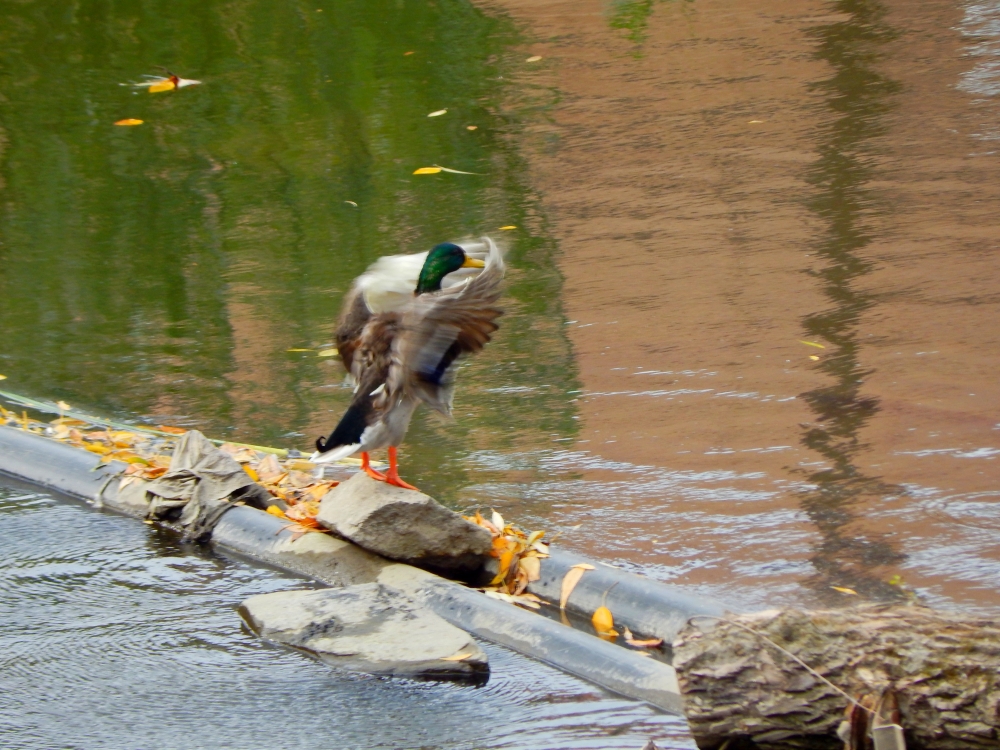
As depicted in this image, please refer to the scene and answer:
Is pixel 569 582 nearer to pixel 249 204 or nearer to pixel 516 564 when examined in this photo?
pixel 516 564

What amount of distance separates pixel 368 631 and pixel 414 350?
0.99 metres

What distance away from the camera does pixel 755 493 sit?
5.03 meters

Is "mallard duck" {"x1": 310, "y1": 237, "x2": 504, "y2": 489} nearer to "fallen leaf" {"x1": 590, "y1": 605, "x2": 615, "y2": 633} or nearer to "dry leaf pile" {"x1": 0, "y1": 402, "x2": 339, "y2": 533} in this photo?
"dry leaf pile" {"x1": 0, "y1": 402, "x2": 339, "y2": 533}

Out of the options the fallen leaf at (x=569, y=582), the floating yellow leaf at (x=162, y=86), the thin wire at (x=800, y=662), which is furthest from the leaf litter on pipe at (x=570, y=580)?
the floating yellow leaf at (x=162, y=86)

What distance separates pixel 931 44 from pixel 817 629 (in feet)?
33.5

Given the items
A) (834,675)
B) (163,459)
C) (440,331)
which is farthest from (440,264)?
(834,675)

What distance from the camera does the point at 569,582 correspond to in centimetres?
432

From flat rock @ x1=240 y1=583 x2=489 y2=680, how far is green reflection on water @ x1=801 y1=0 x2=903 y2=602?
3.96 feet

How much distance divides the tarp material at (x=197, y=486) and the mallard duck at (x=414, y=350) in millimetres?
616

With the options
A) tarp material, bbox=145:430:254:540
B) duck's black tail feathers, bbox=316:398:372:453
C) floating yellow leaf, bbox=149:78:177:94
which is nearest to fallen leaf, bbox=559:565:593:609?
duck's black tail feathers, bbox=316:398:372:453

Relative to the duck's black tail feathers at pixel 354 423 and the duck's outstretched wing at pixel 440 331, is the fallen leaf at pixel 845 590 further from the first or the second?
the duck's black tail feathers at pixel 354 423

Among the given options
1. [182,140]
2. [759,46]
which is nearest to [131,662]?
[182,140]

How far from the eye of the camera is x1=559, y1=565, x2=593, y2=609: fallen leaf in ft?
14.1

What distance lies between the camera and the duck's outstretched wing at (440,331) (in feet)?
14.6
